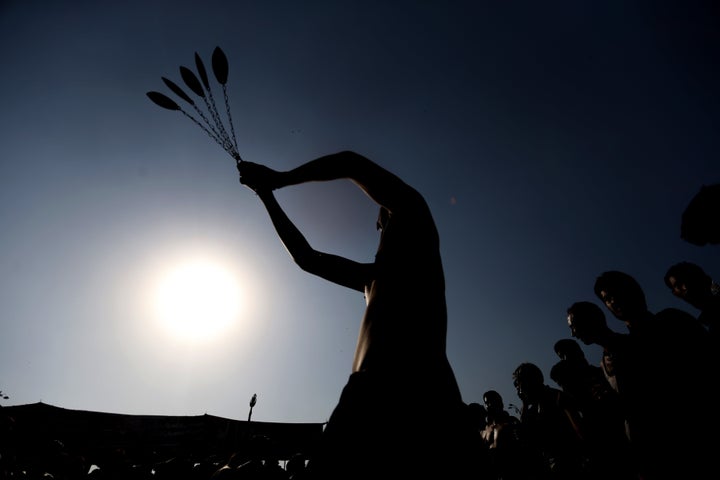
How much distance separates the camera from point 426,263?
1.51 meters

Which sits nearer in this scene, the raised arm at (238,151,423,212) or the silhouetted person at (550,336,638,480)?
the raised arm at (238,151,423,212)

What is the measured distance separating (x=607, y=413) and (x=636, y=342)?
0.86 metres

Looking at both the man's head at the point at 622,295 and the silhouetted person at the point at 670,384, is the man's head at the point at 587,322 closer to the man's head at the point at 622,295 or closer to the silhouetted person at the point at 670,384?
the man's head at the point at 622,295

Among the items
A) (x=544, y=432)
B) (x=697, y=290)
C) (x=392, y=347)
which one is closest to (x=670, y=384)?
(x=697, y=290)

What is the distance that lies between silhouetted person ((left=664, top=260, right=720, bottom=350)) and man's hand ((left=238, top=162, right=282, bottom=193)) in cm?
453

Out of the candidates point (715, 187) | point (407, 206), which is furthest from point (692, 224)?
point (407, 206)

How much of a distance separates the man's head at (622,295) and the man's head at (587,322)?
15 cm

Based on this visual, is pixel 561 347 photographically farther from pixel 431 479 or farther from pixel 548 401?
pixel 431 479

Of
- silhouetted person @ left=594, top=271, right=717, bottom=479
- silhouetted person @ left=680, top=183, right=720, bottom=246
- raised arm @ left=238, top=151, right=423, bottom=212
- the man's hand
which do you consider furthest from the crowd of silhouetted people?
the man's hand

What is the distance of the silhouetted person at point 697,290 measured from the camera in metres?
3.86

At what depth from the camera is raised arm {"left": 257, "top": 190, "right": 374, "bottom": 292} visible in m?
1.76

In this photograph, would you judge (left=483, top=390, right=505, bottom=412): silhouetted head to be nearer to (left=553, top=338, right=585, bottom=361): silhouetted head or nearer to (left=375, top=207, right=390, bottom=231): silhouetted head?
(left=553, top=338, right=585, bottom=361): silhouetted head

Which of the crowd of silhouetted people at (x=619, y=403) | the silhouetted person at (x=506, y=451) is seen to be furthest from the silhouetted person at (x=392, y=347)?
the silhouetted person at (x=506, y=451)

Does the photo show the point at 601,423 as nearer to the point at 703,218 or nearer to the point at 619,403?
the point at 619,403
